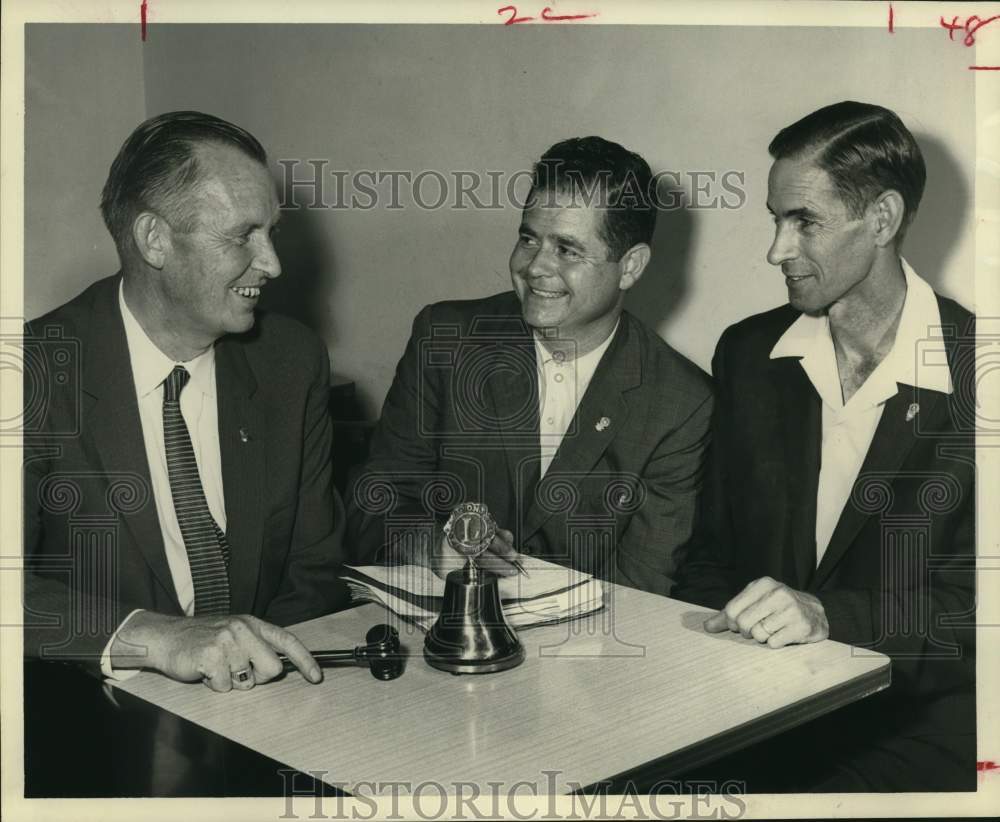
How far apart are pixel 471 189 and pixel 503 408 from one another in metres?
0.53

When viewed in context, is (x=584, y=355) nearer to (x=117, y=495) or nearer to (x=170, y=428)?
(x=170, y=428)

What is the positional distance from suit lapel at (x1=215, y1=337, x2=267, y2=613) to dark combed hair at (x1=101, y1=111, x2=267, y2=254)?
34cm

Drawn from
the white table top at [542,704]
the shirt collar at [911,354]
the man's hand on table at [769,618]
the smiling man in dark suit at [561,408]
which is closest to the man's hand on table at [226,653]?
the white table top at [542,704]

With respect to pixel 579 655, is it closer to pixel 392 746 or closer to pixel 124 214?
pixel 392 746

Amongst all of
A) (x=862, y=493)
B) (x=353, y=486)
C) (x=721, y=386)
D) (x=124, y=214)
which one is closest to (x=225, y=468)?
(x=353, y=486)

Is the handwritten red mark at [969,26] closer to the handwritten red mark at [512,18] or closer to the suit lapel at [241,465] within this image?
the handwritten red mark at [512,18]

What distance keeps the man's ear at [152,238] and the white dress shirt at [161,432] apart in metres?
0.09

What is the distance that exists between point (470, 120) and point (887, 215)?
990mm

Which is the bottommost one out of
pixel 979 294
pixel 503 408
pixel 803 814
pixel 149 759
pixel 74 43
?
pixel 803 814

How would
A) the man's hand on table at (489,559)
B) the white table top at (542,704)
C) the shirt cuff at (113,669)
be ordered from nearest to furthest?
the white table top at (542,704) → the shirt cuff at (113,669) → the man's hand on table at (489,559)

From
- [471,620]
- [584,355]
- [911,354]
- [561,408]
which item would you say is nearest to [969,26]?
[911,354]

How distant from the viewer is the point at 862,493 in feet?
8.57

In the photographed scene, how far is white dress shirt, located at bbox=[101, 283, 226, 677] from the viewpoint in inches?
100

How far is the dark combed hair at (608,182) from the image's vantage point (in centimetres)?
265
